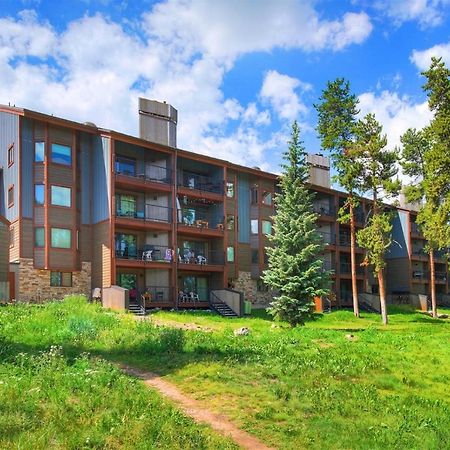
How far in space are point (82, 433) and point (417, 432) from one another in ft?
23.9

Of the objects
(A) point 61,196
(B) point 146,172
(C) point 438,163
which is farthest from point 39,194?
(C) point 438,163

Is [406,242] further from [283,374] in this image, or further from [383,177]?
[283,374]

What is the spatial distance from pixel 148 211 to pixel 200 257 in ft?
17.9

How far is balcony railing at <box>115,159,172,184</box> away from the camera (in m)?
39.9

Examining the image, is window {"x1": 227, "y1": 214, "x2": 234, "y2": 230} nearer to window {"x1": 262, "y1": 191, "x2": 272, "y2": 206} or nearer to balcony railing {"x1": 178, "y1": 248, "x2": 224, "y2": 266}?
balcony railing {"x1": 178, "y1": 248, "x2": 224, "y2": 266}

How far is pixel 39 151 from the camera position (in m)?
36.3

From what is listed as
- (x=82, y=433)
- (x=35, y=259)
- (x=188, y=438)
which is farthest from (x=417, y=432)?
(x=35, y=259)

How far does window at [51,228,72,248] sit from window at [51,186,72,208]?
178 cm

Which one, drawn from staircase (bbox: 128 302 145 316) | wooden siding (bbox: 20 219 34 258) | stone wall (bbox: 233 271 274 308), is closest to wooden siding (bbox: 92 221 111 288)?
staircase (bbox: 128 302 145 316)

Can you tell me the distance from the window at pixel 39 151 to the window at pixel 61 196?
211 centimetres

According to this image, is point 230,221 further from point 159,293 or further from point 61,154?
point 61,154

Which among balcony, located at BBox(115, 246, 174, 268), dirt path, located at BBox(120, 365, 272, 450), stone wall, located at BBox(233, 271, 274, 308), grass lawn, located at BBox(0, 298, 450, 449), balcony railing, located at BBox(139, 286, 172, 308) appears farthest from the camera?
stone wall, located at BBox(233, 271, 274, 308)

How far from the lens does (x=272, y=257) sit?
115 ft

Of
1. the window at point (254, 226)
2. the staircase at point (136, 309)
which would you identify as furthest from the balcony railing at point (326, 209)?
the staircase at point (136, 309)
